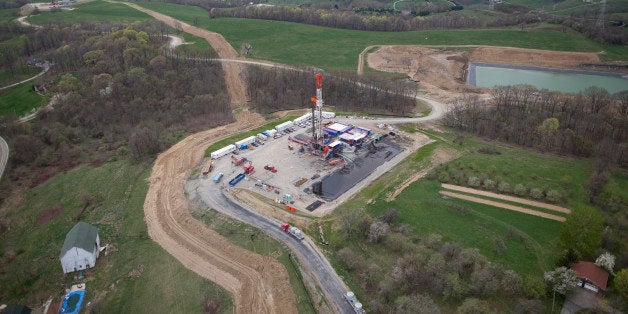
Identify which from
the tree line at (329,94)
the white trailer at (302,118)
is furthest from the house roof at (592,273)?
the white trailer at (302,118)

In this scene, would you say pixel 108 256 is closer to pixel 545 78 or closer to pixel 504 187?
pixel 504 187

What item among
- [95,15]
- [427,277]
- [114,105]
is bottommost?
[427,277]

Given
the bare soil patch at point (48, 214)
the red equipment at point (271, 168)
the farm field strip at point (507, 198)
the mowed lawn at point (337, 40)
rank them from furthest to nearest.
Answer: the mowed lawn at point (337, 40) → the red equipment at point (271, 168) → the bare soil patch at point (48, 214) → the farm field strip at point (507, 198)

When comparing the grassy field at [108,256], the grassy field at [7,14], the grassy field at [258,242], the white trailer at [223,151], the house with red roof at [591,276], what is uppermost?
the grassy field at [7,14]

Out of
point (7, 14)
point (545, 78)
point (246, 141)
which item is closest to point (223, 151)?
point (246, 141)

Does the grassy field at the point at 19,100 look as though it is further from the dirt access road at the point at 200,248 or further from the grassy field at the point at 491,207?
the grassy field at the point at 491,207

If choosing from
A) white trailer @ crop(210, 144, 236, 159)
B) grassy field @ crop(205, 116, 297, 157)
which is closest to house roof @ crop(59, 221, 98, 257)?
white trailer @ crop(210, 144, 236, 159)
